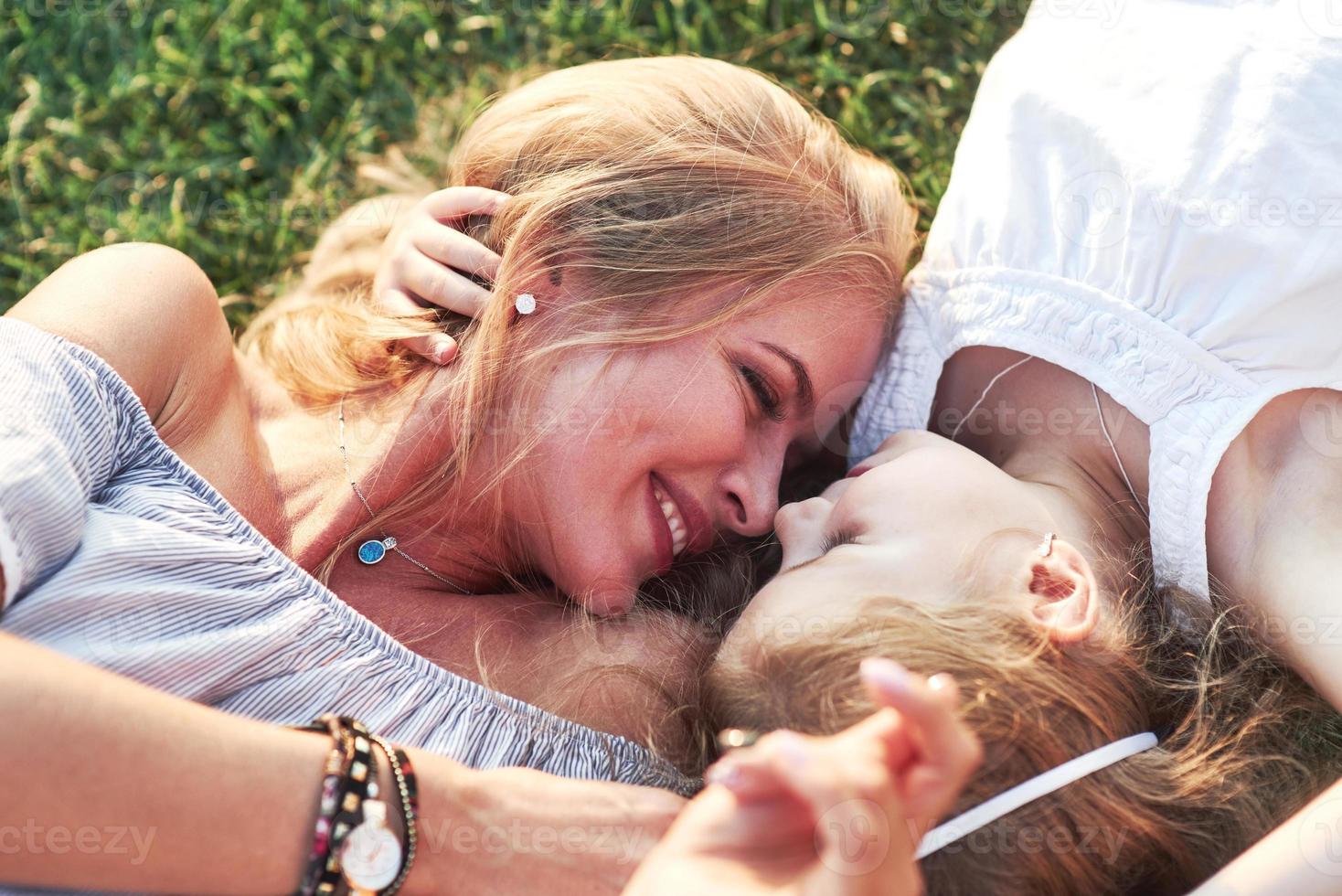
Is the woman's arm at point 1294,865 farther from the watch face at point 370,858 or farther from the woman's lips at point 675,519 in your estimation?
the watch face at point 370,858

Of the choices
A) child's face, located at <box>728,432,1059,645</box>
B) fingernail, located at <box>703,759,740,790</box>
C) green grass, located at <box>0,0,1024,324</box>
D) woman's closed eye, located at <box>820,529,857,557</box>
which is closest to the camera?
fingernail, located at <box>703,759,740,790</box>

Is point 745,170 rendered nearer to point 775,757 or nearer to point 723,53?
point 723,53

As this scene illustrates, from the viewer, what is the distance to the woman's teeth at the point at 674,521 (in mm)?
2275

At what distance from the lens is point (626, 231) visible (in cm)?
225

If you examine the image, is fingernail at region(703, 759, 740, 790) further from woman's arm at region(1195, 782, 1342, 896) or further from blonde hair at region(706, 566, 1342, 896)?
woman's arm at region(1195, 782, 1342, 896)

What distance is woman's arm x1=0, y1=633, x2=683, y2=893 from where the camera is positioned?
1.51 meters

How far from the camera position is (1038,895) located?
69.3 inches

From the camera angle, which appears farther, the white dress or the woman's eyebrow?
the woman's eyebrow

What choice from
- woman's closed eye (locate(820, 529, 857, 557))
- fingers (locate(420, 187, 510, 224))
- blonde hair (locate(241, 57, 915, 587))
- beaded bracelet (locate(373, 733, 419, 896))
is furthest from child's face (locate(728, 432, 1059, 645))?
fingers (locate(420, 187, 510, 224))

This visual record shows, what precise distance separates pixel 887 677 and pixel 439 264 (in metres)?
1.47

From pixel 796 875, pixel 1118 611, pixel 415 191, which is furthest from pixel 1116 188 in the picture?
→ pixel 415 191

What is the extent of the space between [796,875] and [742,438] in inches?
38.6

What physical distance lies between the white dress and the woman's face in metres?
0.39

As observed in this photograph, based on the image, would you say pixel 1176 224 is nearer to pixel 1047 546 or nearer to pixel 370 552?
pixel 1047 546
